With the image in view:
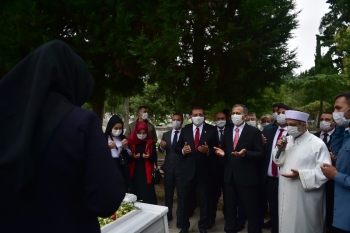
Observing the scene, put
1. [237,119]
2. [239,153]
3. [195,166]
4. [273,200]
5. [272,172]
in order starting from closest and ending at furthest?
[239,153]
[273,200]
[272,172]
[237,119]
[195,166]

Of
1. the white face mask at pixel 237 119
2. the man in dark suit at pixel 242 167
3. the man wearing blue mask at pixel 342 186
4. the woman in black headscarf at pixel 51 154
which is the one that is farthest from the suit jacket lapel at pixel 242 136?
the woman in black headscarf at pixel 51 154

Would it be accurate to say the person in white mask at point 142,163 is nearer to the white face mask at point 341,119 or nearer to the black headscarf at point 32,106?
the white face mask at point 341,119

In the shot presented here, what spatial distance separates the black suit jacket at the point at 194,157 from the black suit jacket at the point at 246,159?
0.39 metres

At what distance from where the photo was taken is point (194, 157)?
16.3 feet

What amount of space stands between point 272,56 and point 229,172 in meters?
2.72

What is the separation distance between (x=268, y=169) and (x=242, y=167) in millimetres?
453

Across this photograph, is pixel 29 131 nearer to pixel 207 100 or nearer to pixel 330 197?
pixel 330 197

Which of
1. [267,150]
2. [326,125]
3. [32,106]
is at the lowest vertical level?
[267,150]

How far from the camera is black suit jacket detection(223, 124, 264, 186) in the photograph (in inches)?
178

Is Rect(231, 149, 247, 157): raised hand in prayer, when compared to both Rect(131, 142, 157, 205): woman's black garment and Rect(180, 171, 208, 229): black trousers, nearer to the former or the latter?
Rect(180, 171, 208, 229): black trousers

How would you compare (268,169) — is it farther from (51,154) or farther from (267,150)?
(51,154)

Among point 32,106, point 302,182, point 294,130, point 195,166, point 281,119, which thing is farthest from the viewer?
point 281,119

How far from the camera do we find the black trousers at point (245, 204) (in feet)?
14.9

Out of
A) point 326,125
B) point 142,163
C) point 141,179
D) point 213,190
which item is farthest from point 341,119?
point 141,179
